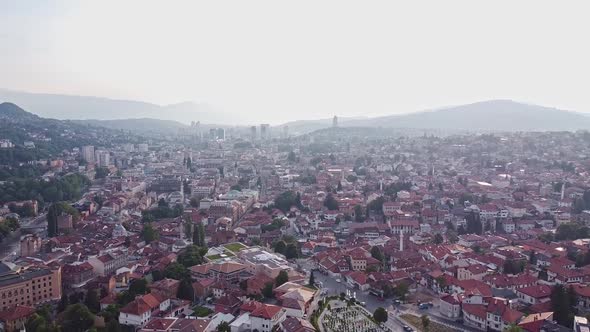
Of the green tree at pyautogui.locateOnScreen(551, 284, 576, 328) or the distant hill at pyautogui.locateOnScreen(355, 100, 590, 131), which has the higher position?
the distant hill at pyautogui.locateOnScreen(355, 100, 590, 131)

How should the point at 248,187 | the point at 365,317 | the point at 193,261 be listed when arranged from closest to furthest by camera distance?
the point at 365,317, the point at 193,261, the point at 248,187

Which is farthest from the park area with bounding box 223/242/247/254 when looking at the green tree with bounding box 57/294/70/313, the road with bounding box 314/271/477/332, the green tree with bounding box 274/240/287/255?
the green tree with bounding box 57/294/70/313

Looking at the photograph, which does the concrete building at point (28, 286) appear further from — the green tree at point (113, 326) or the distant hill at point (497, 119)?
the distant hill at point (497, 119)

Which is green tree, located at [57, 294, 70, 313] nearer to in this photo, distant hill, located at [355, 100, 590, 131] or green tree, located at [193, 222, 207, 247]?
green tree, located at [193, 222, 207, 247]

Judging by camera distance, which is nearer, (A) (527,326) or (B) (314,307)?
(A) (527,326)

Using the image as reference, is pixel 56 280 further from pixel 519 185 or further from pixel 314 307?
pixel 519 185

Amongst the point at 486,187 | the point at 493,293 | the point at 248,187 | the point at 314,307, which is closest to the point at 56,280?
the point at 314,307

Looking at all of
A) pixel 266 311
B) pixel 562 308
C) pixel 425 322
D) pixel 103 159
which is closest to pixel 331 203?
pixel 425 322
